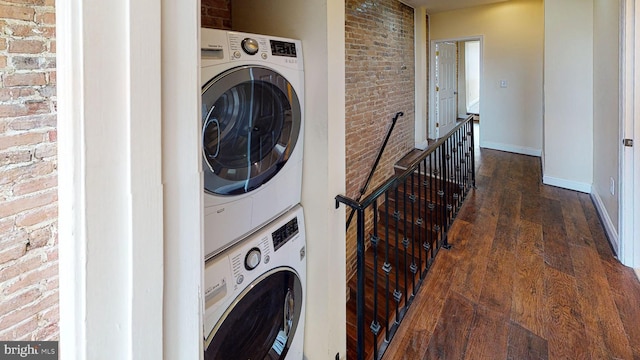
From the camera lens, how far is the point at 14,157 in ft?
2.51

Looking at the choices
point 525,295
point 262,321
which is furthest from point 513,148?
point 262,321

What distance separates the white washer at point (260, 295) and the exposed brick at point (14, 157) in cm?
53

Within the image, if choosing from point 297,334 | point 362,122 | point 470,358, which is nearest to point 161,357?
point 297,334

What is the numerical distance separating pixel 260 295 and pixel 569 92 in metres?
4.56

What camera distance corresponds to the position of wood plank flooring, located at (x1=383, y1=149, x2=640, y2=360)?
1.79 metres

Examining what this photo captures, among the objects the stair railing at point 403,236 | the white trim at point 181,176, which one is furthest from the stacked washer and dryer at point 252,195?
the white trim at point 181,176

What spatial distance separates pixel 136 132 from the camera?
356 mm

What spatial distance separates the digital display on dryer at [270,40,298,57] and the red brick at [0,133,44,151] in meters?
0.74

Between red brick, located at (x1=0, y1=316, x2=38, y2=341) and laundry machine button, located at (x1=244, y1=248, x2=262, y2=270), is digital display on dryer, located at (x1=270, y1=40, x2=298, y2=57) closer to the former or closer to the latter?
laundry machine button, located at (x1=244, y1=248, x2=262, y2=270)

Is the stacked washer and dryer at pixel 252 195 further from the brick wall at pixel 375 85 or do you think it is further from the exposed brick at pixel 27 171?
the brick wall at pixel 375 85

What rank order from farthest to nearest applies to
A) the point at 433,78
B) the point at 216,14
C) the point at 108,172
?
the point at 433,78 → the point at 216,14 → the point at 108,172

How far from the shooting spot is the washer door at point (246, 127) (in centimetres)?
102

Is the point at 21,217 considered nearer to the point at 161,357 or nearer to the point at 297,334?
the point at 161,357

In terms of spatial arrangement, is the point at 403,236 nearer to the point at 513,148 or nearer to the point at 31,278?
the point at 31,278
